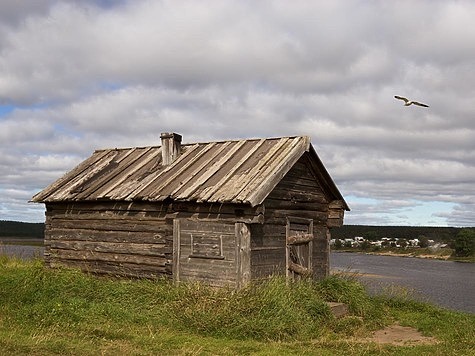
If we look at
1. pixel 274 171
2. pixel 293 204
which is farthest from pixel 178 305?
pixel 293 204

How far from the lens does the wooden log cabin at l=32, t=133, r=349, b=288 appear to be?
12797 mm

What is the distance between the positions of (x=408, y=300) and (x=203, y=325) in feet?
26.9

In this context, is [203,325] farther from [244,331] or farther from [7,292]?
[7,292]

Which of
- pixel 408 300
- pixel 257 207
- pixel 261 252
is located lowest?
pixel 408 300

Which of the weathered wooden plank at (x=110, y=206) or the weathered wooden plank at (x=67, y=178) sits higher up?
the weathered wooden plank at (x=67, y=178)

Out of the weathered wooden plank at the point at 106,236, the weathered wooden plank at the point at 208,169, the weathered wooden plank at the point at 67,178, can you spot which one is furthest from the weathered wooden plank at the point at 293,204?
the weathered wooden plank at the point at 67,178

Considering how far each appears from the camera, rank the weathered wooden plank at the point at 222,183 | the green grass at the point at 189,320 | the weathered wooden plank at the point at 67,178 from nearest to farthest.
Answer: the green grass at the point at 189,320 < the weathered wooden plank at the point at 222,183 < the weathered wooden plank at the point at 67,178

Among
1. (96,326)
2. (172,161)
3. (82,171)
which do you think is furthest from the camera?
(82,171)

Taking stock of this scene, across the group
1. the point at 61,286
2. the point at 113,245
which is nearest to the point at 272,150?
the point at 113,245

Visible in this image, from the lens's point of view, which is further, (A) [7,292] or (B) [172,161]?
(B) [172,161]

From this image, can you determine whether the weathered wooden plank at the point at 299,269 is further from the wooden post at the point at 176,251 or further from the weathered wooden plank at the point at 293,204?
the wooden post at the point at 176,251

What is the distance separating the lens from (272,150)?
47.3 feet

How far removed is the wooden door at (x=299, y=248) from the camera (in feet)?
46.4

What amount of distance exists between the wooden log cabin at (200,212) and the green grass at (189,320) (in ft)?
2.27
